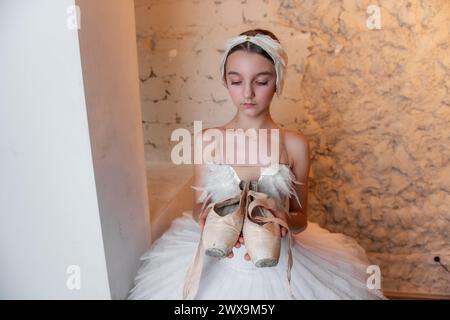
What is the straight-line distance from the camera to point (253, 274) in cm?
103

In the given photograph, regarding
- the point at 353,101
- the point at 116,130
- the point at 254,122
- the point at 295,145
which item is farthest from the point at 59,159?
the point at 353,101

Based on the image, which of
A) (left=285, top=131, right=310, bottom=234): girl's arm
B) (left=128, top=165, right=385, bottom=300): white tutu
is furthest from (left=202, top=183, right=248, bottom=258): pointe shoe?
(left=285, top=131, right=310, bottom=234): girl's arm

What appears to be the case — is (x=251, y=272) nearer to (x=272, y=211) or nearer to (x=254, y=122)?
(x=272, y=211)

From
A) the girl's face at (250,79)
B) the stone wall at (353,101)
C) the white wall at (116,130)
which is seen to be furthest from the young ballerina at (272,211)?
the stone wall at (353,101)

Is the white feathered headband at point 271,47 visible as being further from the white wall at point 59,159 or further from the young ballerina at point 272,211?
the white wall at point 59,159

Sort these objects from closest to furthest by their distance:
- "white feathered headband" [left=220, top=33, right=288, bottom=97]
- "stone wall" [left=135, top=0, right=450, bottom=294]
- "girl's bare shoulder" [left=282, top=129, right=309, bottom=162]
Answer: "white feathered headband" [left=220, top=33, right=288, bottom=97]
"girl's bare shoulder" [left=282, top=129, right=309, bottom=162]
"stone wall" [left=135, top=0, right=450, bottom=294]

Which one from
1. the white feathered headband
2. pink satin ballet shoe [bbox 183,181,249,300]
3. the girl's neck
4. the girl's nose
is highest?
the white feathered headband

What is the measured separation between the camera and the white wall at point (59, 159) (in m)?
0.84

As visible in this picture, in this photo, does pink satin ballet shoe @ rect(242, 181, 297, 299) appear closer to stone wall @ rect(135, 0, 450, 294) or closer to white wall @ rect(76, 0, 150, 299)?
white wall @ rect(76, 0, 150, 299)

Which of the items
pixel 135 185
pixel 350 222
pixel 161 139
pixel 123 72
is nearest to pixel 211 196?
pixel 135 185

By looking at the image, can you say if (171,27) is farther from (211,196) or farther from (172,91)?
(211,196)

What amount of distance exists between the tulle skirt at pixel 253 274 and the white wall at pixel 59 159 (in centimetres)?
10

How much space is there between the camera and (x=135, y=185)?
46.1 inches

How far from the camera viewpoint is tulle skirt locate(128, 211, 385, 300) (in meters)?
1.01
